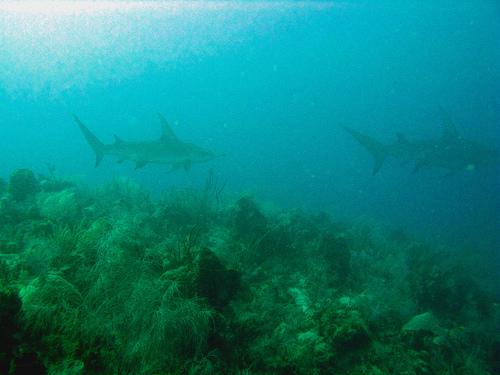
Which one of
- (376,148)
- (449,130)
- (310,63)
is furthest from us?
(310,63)

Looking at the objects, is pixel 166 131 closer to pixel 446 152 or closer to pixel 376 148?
pixel 376 148

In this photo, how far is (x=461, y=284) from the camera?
7754mm

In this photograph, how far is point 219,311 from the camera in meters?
3.91

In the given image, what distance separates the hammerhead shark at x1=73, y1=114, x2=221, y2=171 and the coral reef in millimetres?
6953

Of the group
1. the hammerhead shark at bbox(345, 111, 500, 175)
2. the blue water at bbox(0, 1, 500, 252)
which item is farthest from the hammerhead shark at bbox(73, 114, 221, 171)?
the blue water at bbox(0, 1, 500, 252)

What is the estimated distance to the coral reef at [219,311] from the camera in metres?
2.96

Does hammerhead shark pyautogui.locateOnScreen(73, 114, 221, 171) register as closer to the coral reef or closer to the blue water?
the coral reef

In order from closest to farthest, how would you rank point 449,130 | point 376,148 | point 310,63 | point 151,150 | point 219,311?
1. point 219,311
2. point 151,150
3. point 449,130
4. point 376,148
5. point 310,63

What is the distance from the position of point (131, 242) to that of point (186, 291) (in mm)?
1474

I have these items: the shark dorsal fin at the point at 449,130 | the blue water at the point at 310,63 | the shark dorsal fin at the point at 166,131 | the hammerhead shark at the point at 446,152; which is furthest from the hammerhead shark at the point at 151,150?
the blue water at the point at 310,63

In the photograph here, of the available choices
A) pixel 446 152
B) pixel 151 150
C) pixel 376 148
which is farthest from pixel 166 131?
pixel 446 152

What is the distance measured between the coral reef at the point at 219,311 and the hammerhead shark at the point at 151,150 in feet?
22.8

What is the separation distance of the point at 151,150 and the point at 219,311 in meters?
12.0

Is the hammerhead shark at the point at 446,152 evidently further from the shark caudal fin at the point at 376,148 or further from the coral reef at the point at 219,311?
the coral reef at the point at 219,311
